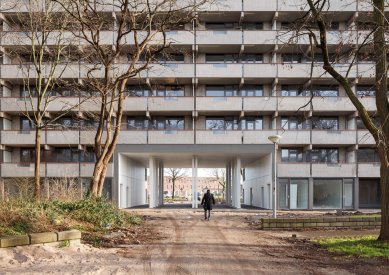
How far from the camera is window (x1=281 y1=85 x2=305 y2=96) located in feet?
119

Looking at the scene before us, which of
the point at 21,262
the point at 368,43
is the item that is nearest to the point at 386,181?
the point at 368,43

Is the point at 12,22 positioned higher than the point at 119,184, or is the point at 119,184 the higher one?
the point at 12,22

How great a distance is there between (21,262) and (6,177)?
29.8m

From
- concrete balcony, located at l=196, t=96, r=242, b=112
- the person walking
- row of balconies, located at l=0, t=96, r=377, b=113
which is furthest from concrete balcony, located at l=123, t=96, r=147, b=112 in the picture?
the person walking

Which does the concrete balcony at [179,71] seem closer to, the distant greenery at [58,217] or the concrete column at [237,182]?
Answer: the concrete column at [237,182]

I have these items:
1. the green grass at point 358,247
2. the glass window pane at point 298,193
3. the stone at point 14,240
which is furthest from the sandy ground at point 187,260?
the glass window pane at point 298,193

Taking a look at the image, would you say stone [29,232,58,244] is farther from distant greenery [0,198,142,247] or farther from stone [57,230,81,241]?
distant greenery [0,198,142,247]

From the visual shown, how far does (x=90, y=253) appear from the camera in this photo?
9.52 meters

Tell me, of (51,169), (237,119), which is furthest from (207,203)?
(51,169)

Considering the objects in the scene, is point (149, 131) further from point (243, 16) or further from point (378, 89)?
point (378, 89)

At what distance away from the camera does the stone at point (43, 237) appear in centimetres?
898

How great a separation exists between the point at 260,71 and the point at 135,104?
1018 centimetres

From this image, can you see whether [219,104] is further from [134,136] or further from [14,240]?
[14,240]

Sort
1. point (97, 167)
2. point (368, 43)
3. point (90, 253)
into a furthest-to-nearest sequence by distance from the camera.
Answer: point (97, 167) → point (368, 43) → point (90, 253)
